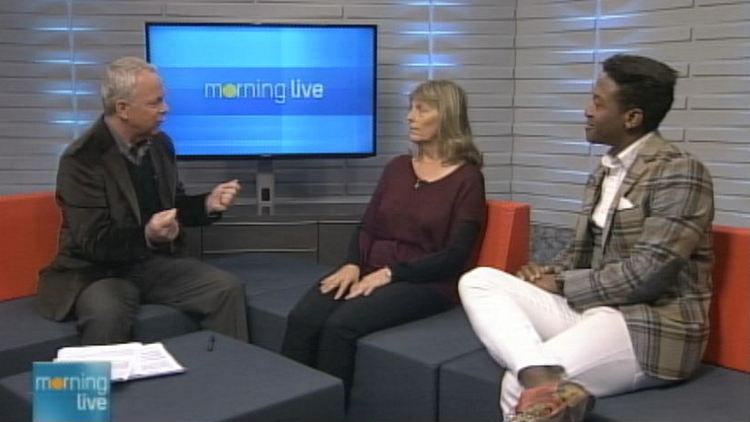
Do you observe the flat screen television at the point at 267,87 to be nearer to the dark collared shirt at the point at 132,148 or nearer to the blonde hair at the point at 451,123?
the dark collared shirt at the point at 132,148

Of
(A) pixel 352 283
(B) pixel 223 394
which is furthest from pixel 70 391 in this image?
(A) pixel 352 283

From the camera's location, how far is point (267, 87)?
11.7 feet

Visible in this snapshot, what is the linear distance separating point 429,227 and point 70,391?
4.60 feet

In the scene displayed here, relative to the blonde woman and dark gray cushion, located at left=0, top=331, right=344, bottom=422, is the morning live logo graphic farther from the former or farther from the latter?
the blonde woman

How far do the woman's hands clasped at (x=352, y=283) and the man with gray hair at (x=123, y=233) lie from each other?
15.0 inches

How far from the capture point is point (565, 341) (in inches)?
75.5

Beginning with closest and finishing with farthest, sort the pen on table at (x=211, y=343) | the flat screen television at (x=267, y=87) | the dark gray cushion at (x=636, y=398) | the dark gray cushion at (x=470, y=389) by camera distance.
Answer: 1. the dark gray cushion at (x=636, y=398)
2. the dark gray cushion at (x=470, y=389)
3. the pen on table at (x=211, y=343)
4. the flat screen television at (x=267, y=87)

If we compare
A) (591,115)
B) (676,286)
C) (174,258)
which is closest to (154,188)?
(174,258)

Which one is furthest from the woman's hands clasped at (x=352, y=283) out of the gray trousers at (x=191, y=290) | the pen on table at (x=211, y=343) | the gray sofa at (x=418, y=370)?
the pen on table at (x=211, y=343)

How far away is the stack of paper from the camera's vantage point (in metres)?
1.95

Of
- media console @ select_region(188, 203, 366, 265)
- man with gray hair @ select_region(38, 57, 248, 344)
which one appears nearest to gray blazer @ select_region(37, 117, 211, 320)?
man with gray hair @ select_region(38, 57, 248, 344)

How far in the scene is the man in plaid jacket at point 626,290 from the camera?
1899mm

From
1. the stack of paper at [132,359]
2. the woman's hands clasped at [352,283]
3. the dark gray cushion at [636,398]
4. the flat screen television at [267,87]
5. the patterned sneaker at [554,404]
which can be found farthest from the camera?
the flat screen television at [267,87]

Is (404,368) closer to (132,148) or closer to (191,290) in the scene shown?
(191,290)
